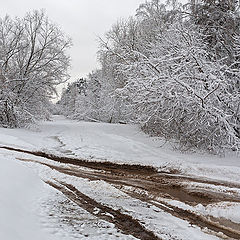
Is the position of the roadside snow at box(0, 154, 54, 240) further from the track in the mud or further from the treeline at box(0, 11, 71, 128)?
the treeline at box(0, 11, 71, 128)

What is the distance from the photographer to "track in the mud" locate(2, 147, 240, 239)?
204 inches

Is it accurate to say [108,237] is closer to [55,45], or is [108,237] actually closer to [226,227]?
[226,227]

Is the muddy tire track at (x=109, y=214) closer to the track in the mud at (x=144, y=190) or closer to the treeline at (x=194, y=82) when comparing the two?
the track in the mud at (x=144, y=190)

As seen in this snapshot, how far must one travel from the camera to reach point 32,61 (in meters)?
22.2

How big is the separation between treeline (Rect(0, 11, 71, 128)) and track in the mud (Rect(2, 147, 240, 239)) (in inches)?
469

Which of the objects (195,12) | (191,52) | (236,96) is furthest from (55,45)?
(236,96)

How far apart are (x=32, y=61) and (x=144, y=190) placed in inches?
716

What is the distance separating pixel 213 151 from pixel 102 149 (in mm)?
5142

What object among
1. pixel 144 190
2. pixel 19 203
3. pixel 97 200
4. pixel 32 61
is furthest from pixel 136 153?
pixel 32 61

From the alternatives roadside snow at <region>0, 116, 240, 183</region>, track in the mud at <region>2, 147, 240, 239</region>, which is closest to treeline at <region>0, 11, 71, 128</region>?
roadside snow at <region>0, 116, 240, 183</region>

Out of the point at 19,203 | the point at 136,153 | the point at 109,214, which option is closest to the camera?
the point at 19,203

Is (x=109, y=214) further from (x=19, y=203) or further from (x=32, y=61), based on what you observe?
(x=32, y=61)

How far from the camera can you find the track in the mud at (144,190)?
5.17 metres

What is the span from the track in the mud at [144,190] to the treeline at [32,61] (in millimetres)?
11916
